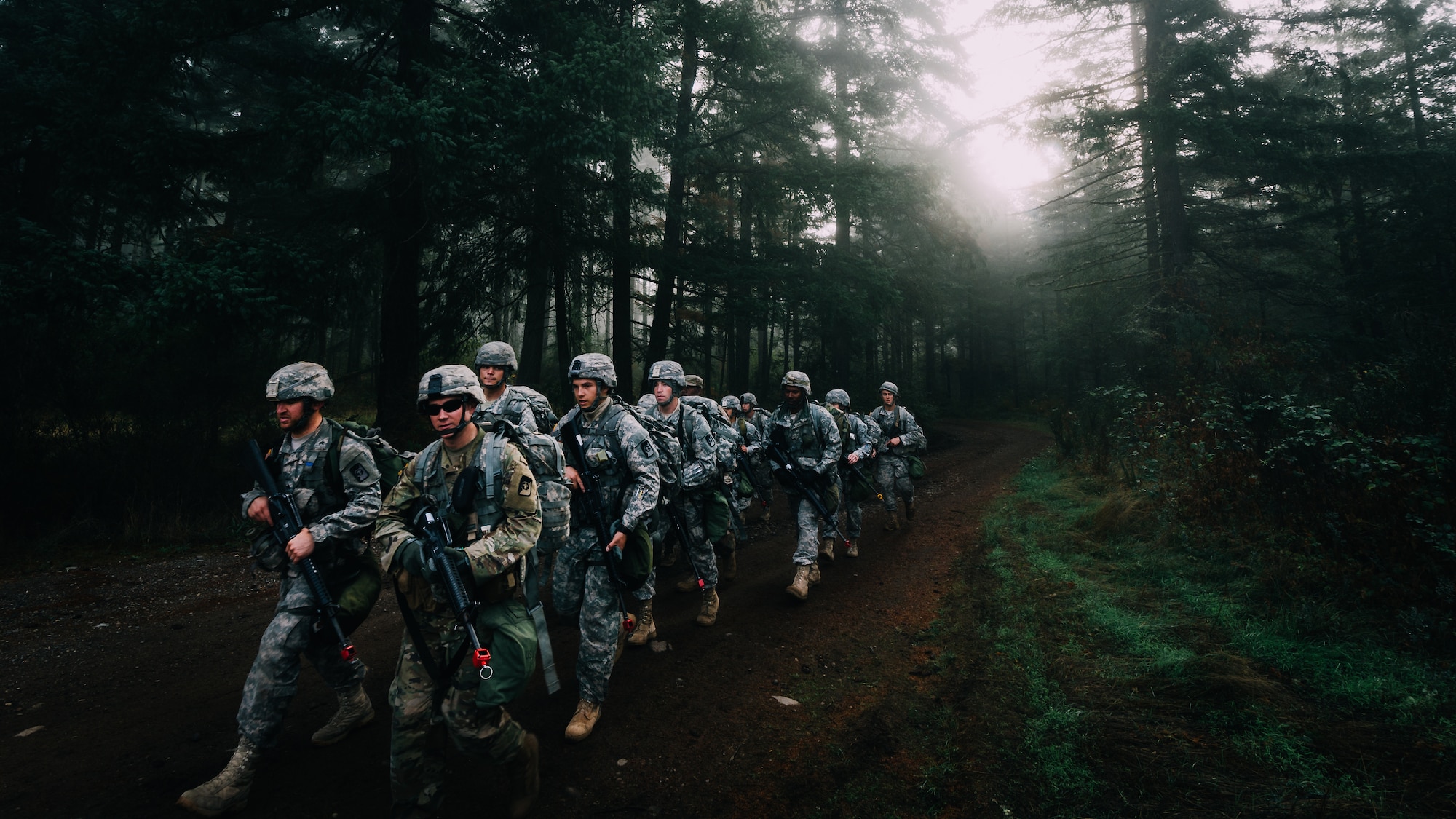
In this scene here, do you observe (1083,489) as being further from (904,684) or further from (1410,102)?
(1410,102)

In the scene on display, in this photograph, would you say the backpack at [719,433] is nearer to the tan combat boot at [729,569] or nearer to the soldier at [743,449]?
the soldier at [743,449]

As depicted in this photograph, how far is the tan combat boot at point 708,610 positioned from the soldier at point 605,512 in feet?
3.53

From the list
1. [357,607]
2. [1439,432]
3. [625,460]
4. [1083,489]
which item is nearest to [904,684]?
[625,460]

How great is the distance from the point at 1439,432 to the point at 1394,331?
11153mm

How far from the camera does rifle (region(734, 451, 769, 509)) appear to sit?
911 cm

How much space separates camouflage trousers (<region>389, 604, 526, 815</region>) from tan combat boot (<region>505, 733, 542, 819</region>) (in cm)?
6

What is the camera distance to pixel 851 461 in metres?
7.67

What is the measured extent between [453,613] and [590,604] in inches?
41.9

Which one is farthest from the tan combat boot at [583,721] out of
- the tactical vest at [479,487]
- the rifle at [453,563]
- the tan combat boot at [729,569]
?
the tan combat boot at [729,569]

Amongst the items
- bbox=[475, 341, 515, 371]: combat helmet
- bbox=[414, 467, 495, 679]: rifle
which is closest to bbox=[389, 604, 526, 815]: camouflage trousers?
bbox=[414, 467, 495, 679]: rifle

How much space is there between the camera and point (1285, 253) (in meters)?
23.1

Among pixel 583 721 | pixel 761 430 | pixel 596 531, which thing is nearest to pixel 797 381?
pixel 761 430

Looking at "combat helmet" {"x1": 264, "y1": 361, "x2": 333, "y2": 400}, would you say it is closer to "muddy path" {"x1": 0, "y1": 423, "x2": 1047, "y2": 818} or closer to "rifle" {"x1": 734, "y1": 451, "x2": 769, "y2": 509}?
"muddy path" {"x1": 0, "y1": 423, "x2": 1047, "y2": 818}

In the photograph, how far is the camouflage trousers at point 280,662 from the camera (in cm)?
309
